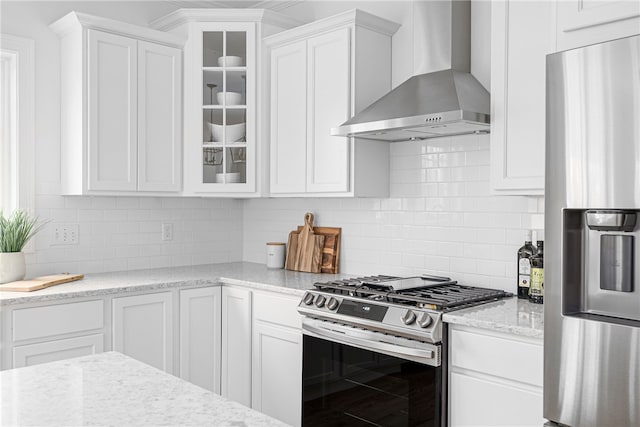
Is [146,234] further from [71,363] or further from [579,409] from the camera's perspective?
[579,409]

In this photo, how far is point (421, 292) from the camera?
2701 mm

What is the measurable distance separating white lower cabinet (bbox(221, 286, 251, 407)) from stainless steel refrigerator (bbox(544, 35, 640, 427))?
6.10 ft

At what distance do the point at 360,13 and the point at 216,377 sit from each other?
227cm

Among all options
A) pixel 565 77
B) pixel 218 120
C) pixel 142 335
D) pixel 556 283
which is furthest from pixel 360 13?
pixel 142 335

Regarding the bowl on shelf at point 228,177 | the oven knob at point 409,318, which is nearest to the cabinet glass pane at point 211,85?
the bowl on shelf at point 228,177

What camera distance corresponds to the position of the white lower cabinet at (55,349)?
276cm

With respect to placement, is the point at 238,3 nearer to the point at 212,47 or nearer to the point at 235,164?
the point at 212,47

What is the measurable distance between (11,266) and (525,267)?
262cm

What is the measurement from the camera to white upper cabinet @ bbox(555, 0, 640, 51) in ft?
6.72

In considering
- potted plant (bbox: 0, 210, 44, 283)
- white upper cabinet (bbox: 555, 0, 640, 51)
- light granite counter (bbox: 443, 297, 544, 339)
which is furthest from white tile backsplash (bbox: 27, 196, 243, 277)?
white upper cabinet (bbox: 555, 0, 640, 51)

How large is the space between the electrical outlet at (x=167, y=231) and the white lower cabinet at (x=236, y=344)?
737mm

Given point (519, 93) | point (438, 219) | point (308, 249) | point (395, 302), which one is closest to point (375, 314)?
point (395, 302)

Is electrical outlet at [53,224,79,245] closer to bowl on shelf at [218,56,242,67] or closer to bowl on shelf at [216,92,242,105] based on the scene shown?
bowl on shelf at [216,92,242,105]

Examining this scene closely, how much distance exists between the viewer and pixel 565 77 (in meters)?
1.84
